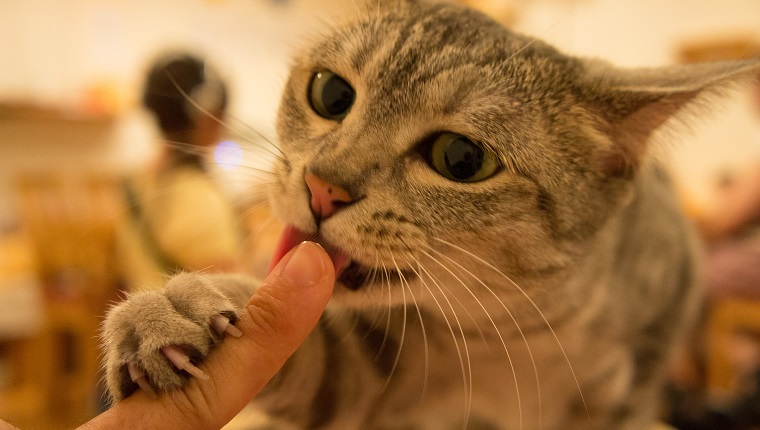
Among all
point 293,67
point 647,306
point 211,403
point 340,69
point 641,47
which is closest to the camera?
point 211,403

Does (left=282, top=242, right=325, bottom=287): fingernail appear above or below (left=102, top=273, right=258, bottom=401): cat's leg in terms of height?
above

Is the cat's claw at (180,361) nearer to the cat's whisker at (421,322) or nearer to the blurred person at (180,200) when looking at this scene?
the cat's whisker at (421,322)

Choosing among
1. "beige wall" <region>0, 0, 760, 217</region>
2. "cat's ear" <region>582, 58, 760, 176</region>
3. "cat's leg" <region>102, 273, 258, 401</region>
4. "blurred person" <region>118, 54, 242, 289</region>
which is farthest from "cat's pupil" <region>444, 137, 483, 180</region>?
"beige wall" <region>0, 0, 760, 217</region>

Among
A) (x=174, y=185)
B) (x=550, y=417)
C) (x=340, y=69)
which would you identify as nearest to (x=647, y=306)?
(x=550, y=417)

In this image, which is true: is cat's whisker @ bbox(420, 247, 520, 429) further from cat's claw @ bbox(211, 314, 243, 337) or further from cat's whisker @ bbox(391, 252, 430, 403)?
cat's claw @ bbox(211, 314, 243, 337)

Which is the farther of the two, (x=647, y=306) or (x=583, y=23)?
(x=583, y=23)

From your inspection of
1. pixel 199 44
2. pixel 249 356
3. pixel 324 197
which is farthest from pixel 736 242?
pixel 199 44

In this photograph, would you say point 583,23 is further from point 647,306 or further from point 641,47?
point 647,306
